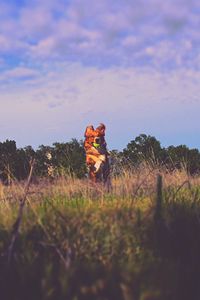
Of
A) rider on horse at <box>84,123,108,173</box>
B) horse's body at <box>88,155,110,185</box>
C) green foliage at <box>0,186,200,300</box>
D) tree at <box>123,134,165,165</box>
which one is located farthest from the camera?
tree at <box>123,134,165,165</box>

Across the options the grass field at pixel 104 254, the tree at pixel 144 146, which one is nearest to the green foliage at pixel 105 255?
the grass field at pixel 104 254

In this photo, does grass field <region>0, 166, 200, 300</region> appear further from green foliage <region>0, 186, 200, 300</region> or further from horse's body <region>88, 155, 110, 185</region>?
horse's body <region>88, 155, 110, 185</region>

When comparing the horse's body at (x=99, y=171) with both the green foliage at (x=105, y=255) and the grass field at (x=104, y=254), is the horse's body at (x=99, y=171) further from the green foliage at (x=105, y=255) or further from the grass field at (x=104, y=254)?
the green foliage at (x=105, y=255)

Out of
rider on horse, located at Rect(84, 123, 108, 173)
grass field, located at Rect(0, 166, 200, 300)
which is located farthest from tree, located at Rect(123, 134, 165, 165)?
grass field, located at Rect(0, 166, 200, 300)

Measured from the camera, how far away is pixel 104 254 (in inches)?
184

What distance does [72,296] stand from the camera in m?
3.60

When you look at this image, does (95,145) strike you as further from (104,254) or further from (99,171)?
(104,254)

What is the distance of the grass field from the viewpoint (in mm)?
3627

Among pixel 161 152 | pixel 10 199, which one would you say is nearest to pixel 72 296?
pixel 10 199

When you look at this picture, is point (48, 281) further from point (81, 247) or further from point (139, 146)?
point (139, 146)

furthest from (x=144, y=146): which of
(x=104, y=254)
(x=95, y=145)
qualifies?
(x=104, y=254)

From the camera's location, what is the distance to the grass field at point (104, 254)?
363 cm

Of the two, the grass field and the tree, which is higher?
the tree

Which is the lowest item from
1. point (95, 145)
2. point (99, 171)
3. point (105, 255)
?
point (105, 255)
